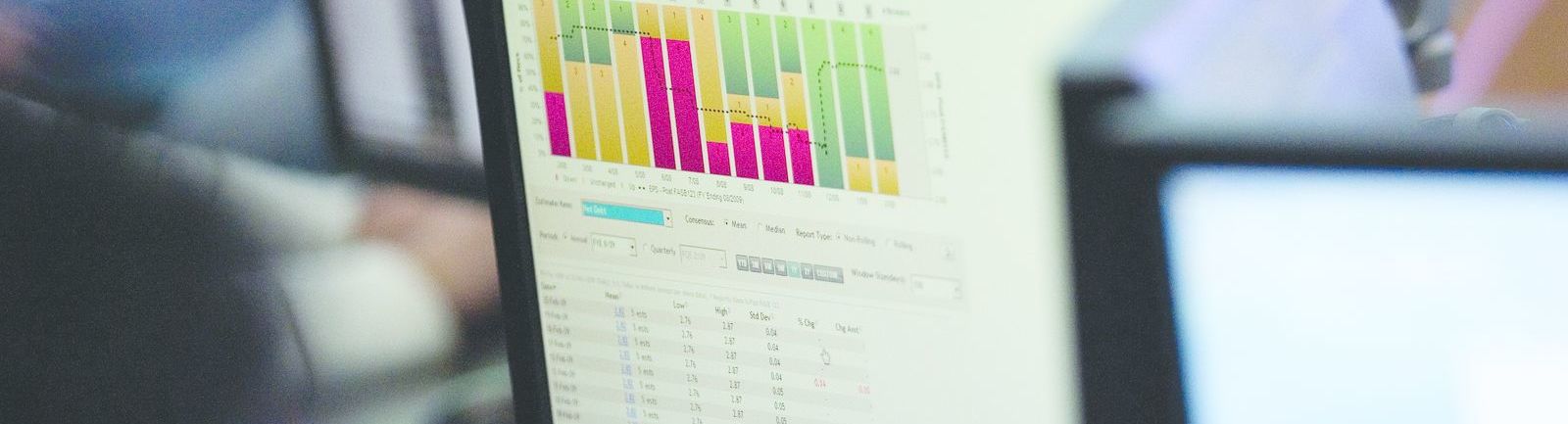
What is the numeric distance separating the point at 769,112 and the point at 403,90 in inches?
14.8

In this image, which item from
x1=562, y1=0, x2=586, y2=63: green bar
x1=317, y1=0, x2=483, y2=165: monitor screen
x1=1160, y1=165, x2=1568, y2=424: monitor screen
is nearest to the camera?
x1=1160, y1=165, x2=1568, y2=424: monitor screen

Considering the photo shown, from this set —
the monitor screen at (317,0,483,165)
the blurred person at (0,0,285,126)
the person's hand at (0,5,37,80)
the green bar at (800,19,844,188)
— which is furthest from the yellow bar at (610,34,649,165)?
the person's hand at (0,5,37,80)

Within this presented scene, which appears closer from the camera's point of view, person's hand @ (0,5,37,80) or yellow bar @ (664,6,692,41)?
yellow bar @ (664,6,692,41)

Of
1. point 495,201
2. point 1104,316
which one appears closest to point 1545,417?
point 1104,316

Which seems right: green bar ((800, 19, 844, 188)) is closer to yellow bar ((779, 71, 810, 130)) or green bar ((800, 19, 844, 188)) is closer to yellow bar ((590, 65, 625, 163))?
yellow bar ((779, 71, 810, 130))

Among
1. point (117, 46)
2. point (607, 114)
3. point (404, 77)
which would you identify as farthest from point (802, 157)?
A: point (117, 46)

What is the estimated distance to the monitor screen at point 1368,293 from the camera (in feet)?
1.84

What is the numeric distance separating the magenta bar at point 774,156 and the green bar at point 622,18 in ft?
0.29

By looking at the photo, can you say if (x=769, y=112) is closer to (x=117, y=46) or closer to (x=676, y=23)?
(x=676, y=23)

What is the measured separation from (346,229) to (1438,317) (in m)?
0.75

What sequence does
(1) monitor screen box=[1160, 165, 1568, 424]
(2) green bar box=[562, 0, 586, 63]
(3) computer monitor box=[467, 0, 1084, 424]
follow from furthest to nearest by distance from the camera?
(2) green bar box=[562, 0, 586, 63]
(3) computer monitor box=[467, 0, 1084, 424]
(1) monitor screen box=[1160, 165, 1568, 424]

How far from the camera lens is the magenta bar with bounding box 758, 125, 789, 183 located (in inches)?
29.3

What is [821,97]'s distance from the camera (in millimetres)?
721

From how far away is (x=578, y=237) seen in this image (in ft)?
2.77
